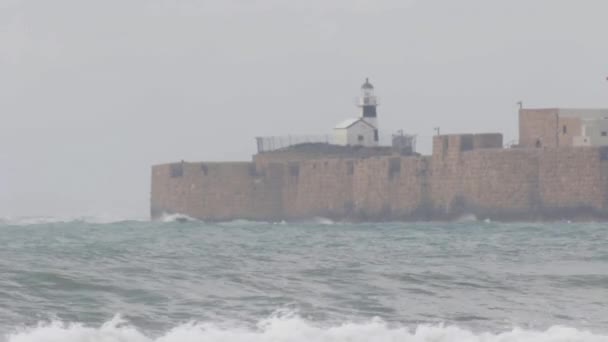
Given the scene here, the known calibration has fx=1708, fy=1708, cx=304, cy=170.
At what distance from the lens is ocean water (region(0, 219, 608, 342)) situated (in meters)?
18.1

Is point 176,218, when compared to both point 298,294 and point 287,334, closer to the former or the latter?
point 298,294

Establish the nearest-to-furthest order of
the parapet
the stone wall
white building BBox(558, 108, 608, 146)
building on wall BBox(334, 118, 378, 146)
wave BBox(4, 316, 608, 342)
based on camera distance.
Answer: wave BBox(4, 316, 608, 342) < white building BBox(558, 108, 608, 146) < the stone wall < the parapet < building on wall BBox(334, 118, 378, 146)

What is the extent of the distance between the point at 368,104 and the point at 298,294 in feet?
139

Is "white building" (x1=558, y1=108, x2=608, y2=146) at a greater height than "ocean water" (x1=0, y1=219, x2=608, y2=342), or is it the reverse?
"white building" (x1=558, y1=108, x2=608, y2=146)

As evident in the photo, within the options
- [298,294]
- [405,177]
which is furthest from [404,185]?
[298,294]

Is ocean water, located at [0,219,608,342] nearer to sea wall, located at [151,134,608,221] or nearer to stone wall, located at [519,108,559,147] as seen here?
sea wall, located at [151,134,608,221]

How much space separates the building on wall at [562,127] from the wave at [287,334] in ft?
110

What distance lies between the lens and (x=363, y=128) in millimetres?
63219

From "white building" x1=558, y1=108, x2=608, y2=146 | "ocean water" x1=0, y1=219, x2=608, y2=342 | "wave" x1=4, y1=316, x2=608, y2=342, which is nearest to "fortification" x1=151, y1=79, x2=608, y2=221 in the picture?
"white building" x1=558, y1=108, x2=608, y2=146

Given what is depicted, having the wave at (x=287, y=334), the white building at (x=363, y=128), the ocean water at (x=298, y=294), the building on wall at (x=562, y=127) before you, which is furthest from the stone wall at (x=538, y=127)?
the wave at (x=287, y=334)

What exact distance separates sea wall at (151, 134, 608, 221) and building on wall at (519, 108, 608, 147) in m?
1.07

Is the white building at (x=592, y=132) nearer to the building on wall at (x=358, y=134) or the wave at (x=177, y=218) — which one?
the building on wall at (x=358, y=134)

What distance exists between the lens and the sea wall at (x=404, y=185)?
50.0 m

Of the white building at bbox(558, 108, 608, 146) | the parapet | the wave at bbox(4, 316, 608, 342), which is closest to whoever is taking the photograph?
the wave at bbox(4, 316, 608, 342)
